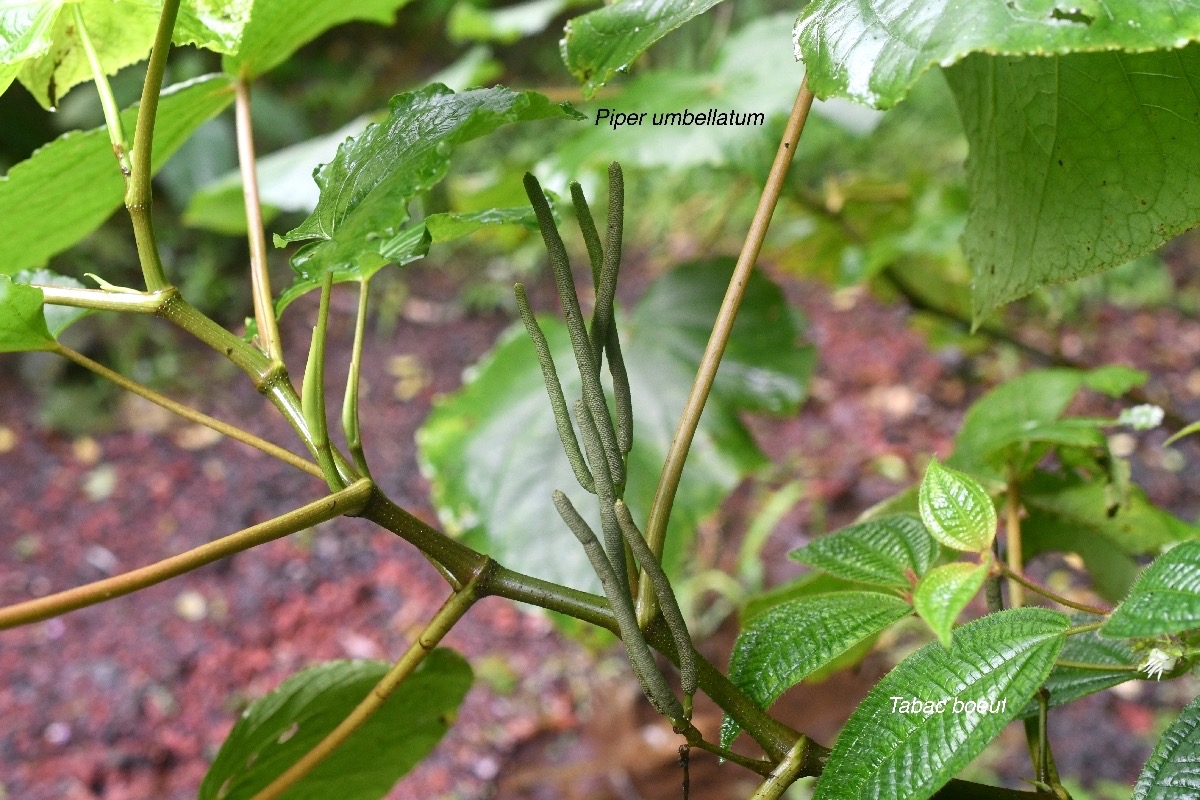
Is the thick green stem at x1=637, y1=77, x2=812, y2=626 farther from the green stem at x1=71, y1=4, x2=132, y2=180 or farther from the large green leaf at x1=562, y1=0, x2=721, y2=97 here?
the green stem at x1=71, y1=4, x2=132, y2=180

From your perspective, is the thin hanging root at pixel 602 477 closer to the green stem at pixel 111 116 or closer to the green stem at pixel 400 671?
the green stem at pixel 400 671

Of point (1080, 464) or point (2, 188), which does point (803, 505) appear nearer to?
point (1080, 464)

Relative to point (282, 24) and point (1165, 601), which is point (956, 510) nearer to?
point (1165, 601)

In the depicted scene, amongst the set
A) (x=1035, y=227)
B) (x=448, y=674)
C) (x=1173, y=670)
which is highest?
(x=1035, y=227)

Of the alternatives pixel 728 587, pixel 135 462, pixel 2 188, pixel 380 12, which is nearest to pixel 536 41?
pixel 135 462

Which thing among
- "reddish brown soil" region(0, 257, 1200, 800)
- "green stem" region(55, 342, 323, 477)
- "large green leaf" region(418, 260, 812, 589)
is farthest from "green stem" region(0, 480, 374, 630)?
"reddish brown soil" region(0, 257, 1200, 800)

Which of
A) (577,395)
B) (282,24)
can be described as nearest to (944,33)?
(282,24)

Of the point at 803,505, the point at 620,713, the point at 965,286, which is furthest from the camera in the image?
the point at 803,505
